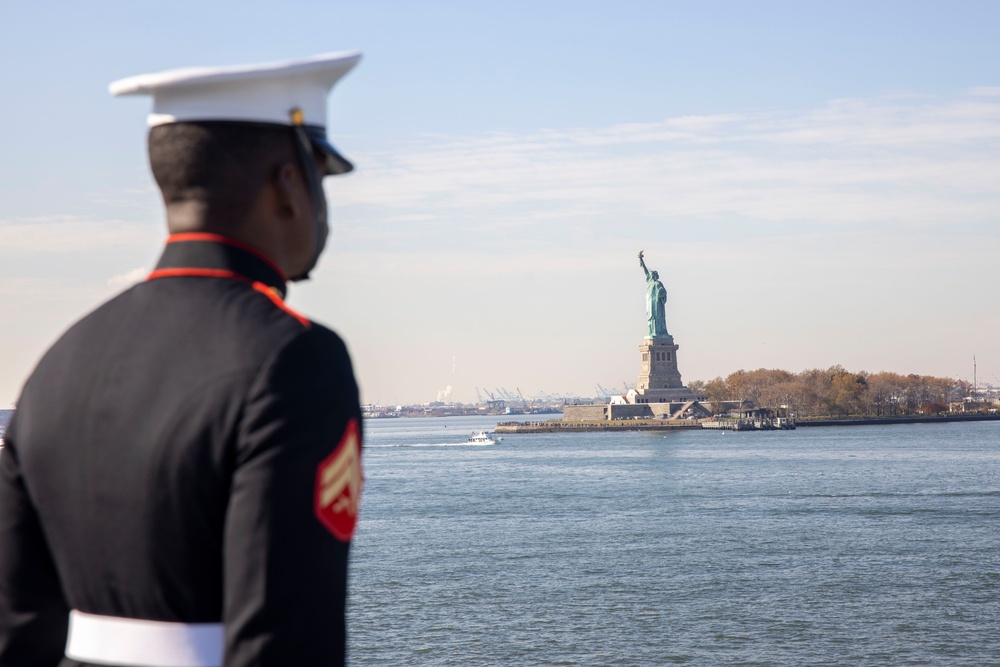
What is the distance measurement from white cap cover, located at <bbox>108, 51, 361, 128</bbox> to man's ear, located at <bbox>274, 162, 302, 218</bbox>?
60 mm

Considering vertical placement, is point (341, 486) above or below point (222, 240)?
below

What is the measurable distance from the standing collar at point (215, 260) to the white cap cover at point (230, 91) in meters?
0.15

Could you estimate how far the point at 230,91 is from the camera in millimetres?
1507

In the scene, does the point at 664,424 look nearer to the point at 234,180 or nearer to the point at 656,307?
the point at 656,307

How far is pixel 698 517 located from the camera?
38969mm

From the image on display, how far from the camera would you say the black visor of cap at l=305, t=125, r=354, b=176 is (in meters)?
1.57

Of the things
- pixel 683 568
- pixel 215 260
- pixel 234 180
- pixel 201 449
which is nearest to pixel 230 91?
pixel 234 180

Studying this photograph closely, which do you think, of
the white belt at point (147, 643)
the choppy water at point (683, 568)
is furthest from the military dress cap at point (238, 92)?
the choppy water at point (683, 568)

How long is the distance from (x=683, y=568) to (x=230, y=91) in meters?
28.0

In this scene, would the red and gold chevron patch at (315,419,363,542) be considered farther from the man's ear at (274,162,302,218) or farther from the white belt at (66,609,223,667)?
the man's ear at (274,162,302,218)

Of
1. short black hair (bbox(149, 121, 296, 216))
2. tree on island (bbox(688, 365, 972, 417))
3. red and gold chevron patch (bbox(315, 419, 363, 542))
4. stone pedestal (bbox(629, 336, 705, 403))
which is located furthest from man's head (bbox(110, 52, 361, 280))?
tree on island (bbox(688, 365, 972, 417))

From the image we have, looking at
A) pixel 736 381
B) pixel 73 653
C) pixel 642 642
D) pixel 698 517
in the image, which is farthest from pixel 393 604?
pixel 736 381

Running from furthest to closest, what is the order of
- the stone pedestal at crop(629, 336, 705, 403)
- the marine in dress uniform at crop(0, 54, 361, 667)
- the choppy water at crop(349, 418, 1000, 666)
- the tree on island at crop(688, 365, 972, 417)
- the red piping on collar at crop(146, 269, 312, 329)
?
the tree on island at crop(688, 365, 972, 417)
the stone pedestal at crop(629, 336, 705, 403)
the choppy water at crop(349, 418, 1000, 666)
the red piping on collar at crop(146, 269, 312, 329)
the marine in dress uniform at crop(0, 54, 361, 667)

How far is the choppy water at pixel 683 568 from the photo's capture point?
20.9 meters
